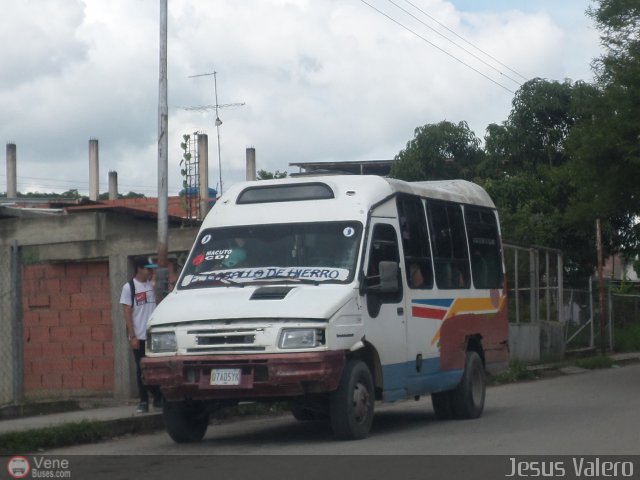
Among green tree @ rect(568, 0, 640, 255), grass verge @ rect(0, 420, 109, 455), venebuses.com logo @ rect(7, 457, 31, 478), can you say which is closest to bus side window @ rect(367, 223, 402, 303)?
grass verge @ rect(0, 420, 109, 455)

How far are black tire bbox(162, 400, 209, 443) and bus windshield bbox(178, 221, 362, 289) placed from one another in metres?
1.23

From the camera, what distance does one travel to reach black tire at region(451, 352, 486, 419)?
13.3 m

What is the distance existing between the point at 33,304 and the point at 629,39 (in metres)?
11.7

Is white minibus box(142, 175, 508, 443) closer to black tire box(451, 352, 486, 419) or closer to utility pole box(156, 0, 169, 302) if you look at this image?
black tire box(451, 352, 486, 419)

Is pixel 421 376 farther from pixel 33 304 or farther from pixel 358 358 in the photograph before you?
pixel 33 304

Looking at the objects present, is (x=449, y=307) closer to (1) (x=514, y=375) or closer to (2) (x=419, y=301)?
(2) (x=419, y=301)

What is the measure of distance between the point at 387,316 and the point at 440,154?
2374 cm

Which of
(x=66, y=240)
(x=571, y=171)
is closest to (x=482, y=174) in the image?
(x=571, y=171)

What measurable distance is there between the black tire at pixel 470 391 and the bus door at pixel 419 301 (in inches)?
31.2

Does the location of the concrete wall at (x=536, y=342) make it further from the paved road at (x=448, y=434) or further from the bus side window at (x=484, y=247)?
the bus side window at (x=484, y=247)

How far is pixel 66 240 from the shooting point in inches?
614

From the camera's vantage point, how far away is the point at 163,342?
417 inches

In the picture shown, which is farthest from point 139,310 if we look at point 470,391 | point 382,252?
point 470,391

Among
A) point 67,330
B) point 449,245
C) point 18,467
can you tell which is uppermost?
point 449,245
